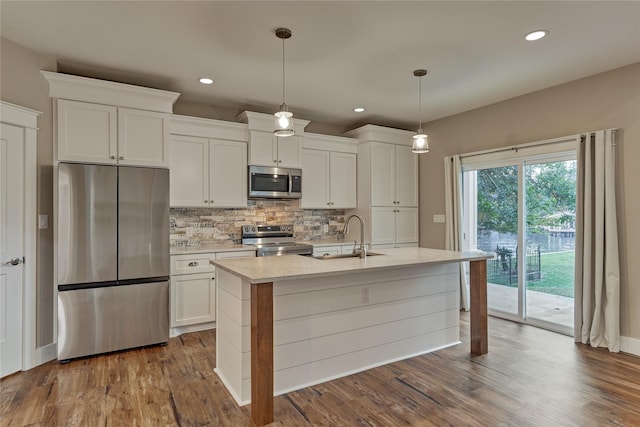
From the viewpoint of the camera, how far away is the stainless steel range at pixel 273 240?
4.29 meters

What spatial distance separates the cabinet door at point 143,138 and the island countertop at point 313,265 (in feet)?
4.93

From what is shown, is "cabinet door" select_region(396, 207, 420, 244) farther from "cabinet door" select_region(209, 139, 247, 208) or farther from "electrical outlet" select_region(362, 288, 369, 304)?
"electrical outlet" select_region(362, 288, 369, 304)

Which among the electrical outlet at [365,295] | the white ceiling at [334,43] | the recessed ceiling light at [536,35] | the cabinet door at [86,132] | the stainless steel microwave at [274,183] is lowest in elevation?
the electrical outlet at [365,295]

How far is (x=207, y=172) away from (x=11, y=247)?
1910 millimetres

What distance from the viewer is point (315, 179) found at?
5012 mm

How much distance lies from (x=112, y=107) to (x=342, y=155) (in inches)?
115

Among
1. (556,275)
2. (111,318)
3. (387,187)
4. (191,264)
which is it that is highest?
(387,187)

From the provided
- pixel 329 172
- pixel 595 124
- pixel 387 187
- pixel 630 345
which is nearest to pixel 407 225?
pixel 387 187

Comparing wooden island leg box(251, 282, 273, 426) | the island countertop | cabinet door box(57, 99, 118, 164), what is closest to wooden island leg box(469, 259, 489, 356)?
the island countertop

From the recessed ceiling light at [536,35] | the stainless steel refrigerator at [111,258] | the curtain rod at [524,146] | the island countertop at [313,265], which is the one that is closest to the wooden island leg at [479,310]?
the island countertop at [313,265]

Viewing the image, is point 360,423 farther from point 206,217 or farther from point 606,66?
point 606,66

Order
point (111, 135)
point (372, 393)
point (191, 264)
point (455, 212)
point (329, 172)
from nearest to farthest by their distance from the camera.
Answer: point (372, 393)
point (111, 135)
point (191, 264)
point (455, 212)
point (329, 172)

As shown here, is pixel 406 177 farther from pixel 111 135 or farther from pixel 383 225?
pixel 111 135

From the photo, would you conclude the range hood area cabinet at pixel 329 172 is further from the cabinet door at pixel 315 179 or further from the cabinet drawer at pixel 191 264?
the cabinet drawer at pixel 191 264
